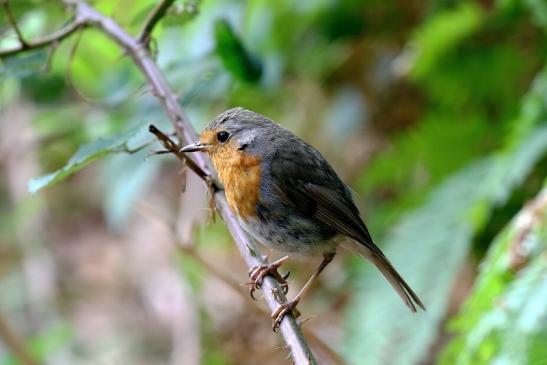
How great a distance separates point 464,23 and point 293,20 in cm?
86

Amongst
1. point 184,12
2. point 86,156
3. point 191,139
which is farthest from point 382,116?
point 86,156

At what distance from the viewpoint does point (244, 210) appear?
2717 millimetres

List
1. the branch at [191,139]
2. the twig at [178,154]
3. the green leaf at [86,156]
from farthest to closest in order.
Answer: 1. the green leaf at [86,156]
2. the twig at [178,154]
3. the branch at [191,139]

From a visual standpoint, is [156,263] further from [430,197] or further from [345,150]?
[430,197]

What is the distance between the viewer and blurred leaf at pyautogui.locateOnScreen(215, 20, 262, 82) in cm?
282

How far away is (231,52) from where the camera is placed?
2863mm

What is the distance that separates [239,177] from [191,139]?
0.52 meters

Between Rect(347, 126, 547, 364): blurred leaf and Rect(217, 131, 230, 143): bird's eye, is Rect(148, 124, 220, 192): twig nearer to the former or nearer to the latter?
Rect(217, 131, 230, 143): bird's eye

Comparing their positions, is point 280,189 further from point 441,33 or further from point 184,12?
point 441,33

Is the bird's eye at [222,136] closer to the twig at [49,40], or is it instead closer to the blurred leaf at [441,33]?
the twig at [49,40]

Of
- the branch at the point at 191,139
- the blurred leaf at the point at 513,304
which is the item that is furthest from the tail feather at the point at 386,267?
the branch at the point at 191,139

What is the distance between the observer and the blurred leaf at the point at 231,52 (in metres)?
2.82

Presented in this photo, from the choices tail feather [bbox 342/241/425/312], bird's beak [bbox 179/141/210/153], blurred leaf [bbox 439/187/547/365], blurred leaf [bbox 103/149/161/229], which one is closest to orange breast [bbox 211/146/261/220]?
bird's beak [bbox 179/141/210/153]

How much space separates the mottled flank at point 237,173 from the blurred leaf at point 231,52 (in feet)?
0.86
